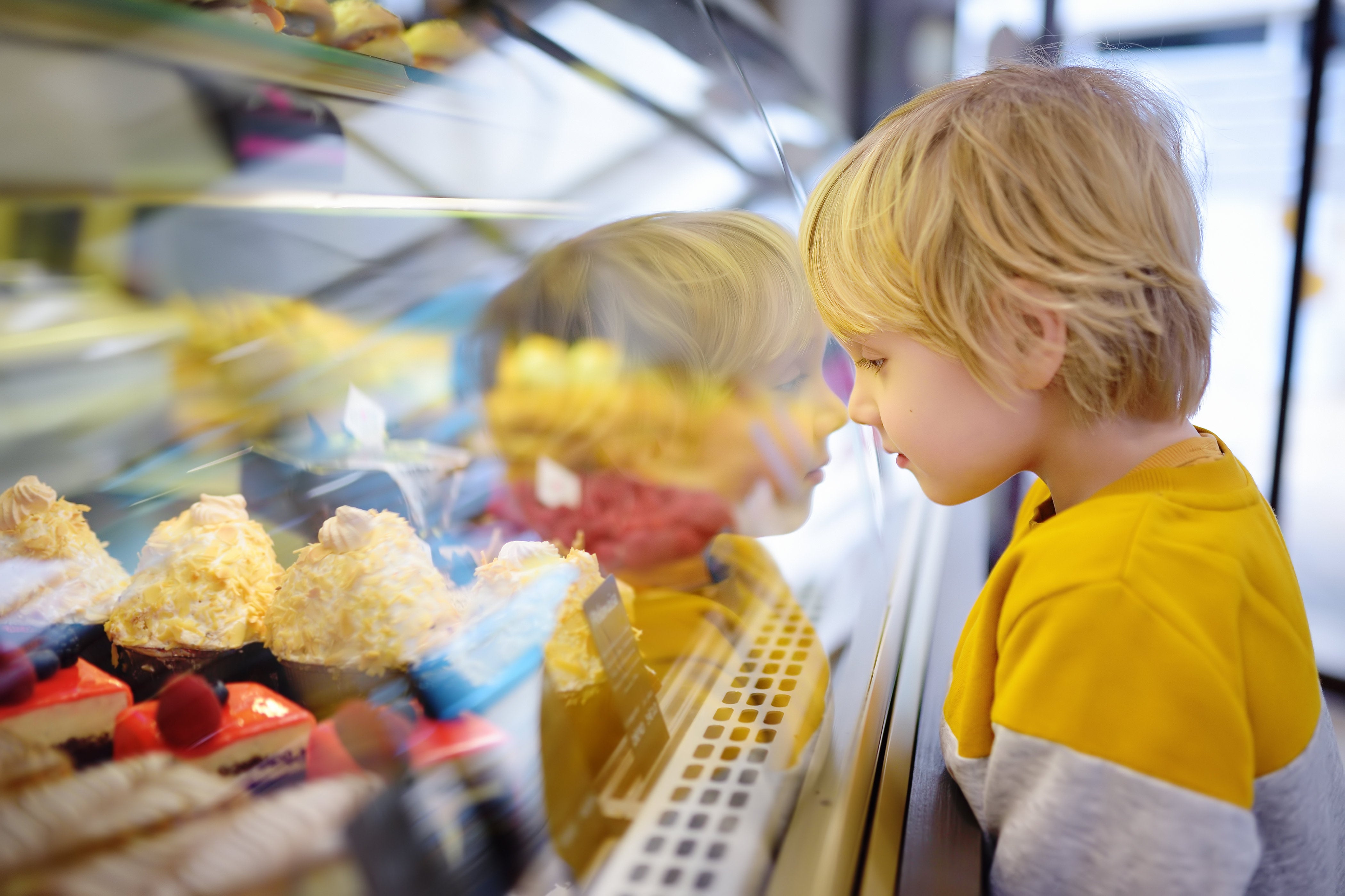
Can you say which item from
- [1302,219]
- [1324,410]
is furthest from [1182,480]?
[1324,410]

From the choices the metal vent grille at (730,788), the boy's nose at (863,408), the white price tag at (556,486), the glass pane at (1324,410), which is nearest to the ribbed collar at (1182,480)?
the boy's nose at (863,408)

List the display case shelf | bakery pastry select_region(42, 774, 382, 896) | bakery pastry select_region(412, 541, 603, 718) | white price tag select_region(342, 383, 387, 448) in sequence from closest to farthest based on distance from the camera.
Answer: bakery pastry select_region(42, 774, 382, 896)
the display case shelf
bakery pastry select_region(412, 541, 603, 718)
white price tag select_region(342, 383, 387, 448)

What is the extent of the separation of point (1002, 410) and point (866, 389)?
0.45 feet

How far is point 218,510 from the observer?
788 mm

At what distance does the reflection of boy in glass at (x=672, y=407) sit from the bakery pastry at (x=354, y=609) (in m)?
0.22

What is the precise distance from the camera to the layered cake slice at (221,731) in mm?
597

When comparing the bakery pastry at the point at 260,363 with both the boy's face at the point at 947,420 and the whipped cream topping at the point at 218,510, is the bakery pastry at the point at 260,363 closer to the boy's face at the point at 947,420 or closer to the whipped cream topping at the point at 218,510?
the whipped cream topping at the point at 218,510

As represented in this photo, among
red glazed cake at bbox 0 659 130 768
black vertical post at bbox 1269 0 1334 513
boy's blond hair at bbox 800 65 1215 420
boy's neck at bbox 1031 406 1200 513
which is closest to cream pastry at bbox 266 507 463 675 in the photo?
red glazed cake at bbox 0 659 130 768

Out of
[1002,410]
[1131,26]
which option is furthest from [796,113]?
[1131,26]

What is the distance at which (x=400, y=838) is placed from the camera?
1.64 ft

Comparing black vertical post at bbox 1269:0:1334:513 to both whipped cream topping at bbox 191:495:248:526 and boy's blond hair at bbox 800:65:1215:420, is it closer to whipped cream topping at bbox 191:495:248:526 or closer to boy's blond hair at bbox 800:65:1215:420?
boy's blond hair at bbox 800:65:1215:420

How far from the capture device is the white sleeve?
1.99ft

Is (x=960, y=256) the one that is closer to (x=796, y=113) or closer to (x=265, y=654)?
(x=265, y=654)

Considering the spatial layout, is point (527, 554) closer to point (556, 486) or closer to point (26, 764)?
point (556, 486)
